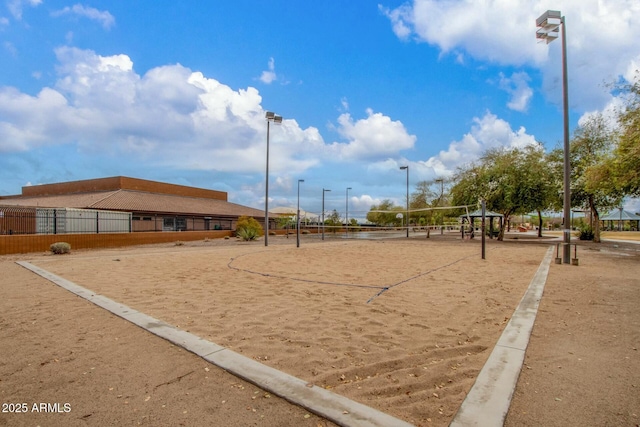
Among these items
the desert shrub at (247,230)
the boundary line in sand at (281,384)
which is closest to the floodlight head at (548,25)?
the boundary line in sand at (281,384)

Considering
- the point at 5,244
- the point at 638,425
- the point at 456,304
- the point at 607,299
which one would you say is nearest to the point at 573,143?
the point at 607,299

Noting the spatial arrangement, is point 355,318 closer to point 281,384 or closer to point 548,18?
point 281,384

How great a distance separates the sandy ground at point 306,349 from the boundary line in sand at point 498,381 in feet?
0.29

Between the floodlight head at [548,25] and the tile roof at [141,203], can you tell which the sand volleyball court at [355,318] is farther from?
the tile roof at [141,203]

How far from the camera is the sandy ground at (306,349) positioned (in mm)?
2438

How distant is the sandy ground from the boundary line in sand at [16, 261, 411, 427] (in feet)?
0.29

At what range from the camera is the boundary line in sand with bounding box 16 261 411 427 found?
7.47 ft

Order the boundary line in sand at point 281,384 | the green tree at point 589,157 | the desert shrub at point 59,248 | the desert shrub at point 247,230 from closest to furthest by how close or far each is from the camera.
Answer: the boundary line in sand at point 281,384 → the desert shrub at point 59,248 → the green tree at point 589,157 → the desert shrub at point 247,230

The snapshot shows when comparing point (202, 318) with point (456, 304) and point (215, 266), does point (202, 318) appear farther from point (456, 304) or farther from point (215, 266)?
point (215, 266)

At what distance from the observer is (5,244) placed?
1511 centimetres

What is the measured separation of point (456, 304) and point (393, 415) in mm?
3603

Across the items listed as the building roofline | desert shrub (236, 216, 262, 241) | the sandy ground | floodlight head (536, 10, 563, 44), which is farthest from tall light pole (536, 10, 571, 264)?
the building roofline

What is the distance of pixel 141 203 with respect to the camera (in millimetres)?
29922

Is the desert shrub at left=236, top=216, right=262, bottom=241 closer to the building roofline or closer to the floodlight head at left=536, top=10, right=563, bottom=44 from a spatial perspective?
the building roofline
